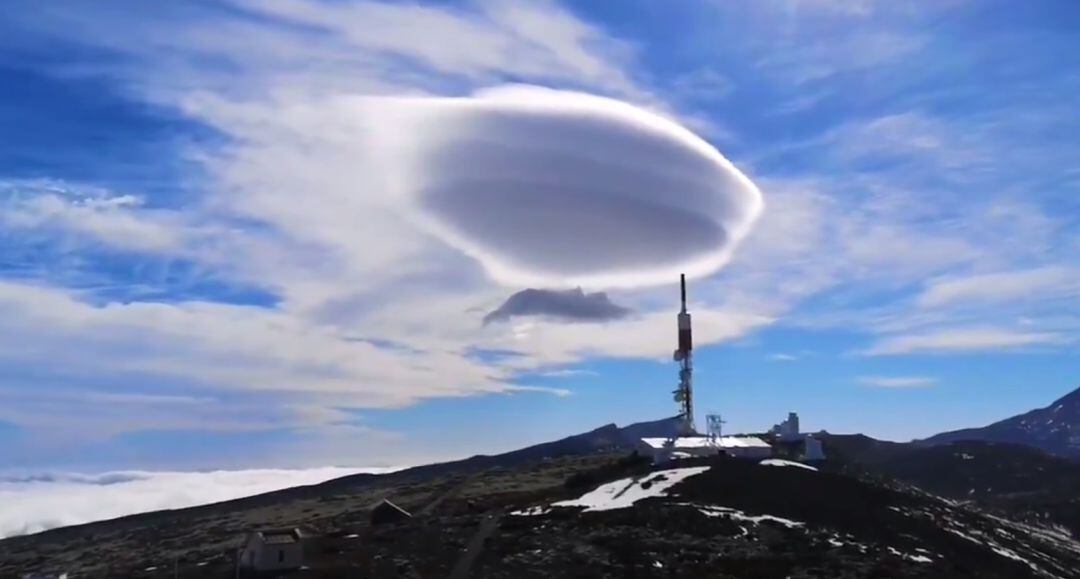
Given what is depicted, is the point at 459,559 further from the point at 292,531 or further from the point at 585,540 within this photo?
the point at 292,531

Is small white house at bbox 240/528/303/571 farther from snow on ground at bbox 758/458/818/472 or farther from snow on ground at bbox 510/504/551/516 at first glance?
snow on ground at bbox 758/458/818/472

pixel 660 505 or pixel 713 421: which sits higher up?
pixel 713 421

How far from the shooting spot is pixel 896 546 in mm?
70812

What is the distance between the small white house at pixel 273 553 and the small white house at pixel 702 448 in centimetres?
4011

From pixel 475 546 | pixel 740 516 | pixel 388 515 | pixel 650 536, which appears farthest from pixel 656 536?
pixel 388 515

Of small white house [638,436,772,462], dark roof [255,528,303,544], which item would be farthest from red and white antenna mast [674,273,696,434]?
dark roof [255,528,303,544]

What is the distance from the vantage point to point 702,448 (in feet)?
332

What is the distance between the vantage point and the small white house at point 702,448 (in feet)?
328

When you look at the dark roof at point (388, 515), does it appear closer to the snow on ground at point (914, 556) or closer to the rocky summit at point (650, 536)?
the rocky summit at point (650, 536)

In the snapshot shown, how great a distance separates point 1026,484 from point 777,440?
105246 mm

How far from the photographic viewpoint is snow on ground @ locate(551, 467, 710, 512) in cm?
8069

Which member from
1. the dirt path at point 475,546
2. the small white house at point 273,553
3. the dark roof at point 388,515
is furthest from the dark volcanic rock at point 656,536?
the dark roof at point 388,515

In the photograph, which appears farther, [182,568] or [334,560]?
[182,568]

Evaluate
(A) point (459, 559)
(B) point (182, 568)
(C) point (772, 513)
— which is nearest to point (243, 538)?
(B) point (182, 568)
